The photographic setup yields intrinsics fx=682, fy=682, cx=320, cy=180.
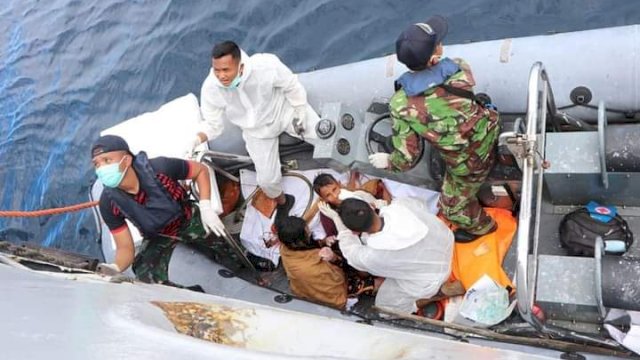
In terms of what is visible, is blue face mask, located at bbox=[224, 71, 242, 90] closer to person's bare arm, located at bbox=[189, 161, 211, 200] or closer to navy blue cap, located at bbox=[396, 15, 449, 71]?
person's bare arm, located at bbox=[189, 161, 211, 200]

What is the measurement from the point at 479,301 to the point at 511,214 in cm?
57

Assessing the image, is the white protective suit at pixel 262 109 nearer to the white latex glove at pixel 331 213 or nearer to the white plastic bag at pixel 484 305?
the white latex glove at pixel 331 213

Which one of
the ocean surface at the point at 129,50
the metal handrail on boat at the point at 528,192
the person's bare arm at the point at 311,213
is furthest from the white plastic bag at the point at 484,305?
the ocean surface at the point at 129,50

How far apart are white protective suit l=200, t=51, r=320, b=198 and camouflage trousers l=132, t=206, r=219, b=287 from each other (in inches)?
19.7

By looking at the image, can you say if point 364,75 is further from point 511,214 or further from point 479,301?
point 479,301

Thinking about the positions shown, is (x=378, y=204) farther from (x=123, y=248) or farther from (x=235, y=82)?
(x=123, y=248)

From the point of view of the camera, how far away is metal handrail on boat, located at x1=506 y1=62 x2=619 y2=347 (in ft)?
8.23

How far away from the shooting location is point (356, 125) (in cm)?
381

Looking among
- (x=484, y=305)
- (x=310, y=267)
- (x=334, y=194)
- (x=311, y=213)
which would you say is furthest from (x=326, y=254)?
(x=484, y=305)

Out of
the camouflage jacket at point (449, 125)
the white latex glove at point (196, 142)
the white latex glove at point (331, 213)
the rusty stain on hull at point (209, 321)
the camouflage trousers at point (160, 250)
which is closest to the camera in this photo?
the rusty stain on hull at point (209, 321)

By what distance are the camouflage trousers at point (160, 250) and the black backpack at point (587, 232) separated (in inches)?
75.0

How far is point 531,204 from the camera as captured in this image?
280cm

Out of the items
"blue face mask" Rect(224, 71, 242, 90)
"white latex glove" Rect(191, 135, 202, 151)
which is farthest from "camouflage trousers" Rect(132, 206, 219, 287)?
"blue face mask" Rect(224, 71, 242, 90)

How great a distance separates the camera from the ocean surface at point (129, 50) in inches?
200
